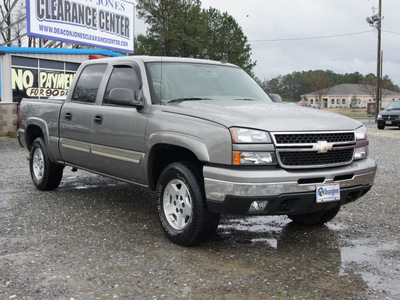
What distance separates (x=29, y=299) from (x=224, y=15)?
59.2m

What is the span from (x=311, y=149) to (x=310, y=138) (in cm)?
11

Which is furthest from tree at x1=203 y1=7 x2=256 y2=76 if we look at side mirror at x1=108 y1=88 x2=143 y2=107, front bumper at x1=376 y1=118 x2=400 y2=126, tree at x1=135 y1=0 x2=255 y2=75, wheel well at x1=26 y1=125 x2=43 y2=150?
side mirror at x1=108 y1=88 x2=143 y2=107

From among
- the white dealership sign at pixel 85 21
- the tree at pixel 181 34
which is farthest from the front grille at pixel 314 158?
the tree at pixel 181 34

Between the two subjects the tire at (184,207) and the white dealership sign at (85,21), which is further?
the white dealership sign at (85,21)

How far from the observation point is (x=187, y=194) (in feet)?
13.9

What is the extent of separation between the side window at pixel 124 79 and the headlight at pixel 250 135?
1687 millimetres

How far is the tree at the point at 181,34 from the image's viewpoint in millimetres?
52094

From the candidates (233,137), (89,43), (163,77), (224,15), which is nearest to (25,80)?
(89,43)

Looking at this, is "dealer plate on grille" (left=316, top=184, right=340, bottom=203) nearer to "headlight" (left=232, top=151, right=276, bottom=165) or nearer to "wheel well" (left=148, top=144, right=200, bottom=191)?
"headlight" (left=232, top=151, right=276, bottom=165)

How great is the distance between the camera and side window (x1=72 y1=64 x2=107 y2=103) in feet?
19.0

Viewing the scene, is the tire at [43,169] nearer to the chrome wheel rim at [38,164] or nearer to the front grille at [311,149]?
the chrome wheel rim at [38,164]

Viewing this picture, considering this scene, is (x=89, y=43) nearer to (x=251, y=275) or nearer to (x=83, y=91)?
(x=83, y=91)

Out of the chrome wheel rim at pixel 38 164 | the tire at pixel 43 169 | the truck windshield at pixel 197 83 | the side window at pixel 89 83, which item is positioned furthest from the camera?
the chrome wheel rim at pixel 38 164

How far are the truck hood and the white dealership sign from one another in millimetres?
15973
